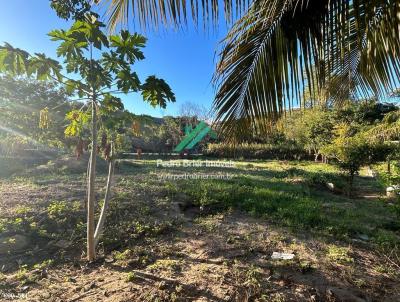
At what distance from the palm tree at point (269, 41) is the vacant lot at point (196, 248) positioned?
1.75 meters

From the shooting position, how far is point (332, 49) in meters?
1.81

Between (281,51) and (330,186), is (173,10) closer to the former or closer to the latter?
(281,51)

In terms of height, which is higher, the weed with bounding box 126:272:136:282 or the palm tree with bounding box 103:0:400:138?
the palm tree with bounding box 103:0:400:138

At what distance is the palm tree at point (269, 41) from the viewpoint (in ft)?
5.44

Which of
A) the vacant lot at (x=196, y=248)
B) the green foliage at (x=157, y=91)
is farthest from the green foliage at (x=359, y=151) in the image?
the green foliage at (x=157, y=91)

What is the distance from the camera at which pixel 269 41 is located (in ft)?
5.94

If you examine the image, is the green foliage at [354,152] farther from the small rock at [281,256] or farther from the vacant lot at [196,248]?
the small rock at [281,256]

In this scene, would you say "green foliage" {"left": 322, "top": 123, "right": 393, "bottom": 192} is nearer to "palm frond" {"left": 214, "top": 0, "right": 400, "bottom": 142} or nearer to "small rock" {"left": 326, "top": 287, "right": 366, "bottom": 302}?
"small rock" {"left": 326, "top": 287, "right": 366, "bottom": 302}

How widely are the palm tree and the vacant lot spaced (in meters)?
1.75

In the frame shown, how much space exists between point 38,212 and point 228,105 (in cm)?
423

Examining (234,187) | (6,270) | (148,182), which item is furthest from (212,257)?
(148,182)

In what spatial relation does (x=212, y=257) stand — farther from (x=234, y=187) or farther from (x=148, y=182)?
(x=148, y=182)

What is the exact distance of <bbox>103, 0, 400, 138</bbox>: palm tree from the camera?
166cm

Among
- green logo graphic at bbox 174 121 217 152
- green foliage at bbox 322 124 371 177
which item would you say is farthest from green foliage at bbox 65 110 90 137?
green logo graphic at bbox 174 121 217 152
